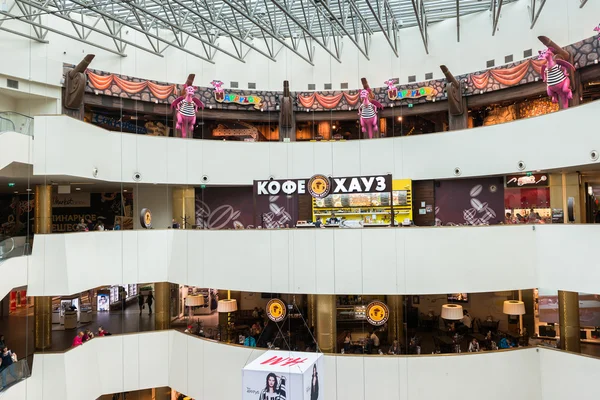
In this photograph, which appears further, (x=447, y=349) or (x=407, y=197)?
(x=407, y=197)

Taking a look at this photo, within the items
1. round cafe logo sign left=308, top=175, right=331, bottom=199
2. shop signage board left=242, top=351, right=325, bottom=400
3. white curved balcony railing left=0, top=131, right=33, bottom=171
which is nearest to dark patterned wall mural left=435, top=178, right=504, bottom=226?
round cafe logo sign left=308, top=175, right=331, bottom=199

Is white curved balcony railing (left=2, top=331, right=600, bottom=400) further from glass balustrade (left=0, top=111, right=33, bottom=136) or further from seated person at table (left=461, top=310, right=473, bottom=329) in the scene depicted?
glass balustrade (left=0, top=111, right=33, bottom=136)

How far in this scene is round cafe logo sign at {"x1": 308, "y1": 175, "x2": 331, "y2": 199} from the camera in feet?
41.7

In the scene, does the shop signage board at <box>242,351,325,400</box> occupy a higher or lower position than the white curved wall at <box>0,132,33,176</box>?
lower

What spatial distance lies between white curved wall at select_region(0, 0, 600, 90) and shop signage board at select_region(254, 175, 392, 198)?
6896 millimetres

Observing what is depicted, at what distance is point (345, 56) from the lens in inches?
739

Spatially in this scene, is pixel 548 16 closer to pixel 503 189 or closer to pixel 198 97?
pixel 503 189

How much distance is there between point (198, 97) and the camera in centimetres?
1841

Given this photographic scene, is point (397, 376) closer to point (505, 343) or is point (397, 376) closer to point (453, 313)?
point (453, 313)

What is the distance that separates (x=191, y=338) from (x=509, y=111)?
14.5 meters

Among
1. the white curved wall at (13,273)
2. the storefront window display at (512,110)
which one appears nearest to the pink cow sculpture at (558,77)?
the storefront window display at (512,110)

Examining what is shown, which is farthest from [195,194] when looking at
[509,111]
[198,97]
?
[509,111]

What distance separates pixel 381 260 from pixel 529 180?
22.7ft

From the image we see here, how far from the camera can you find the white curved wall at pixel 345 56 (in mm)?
14484
